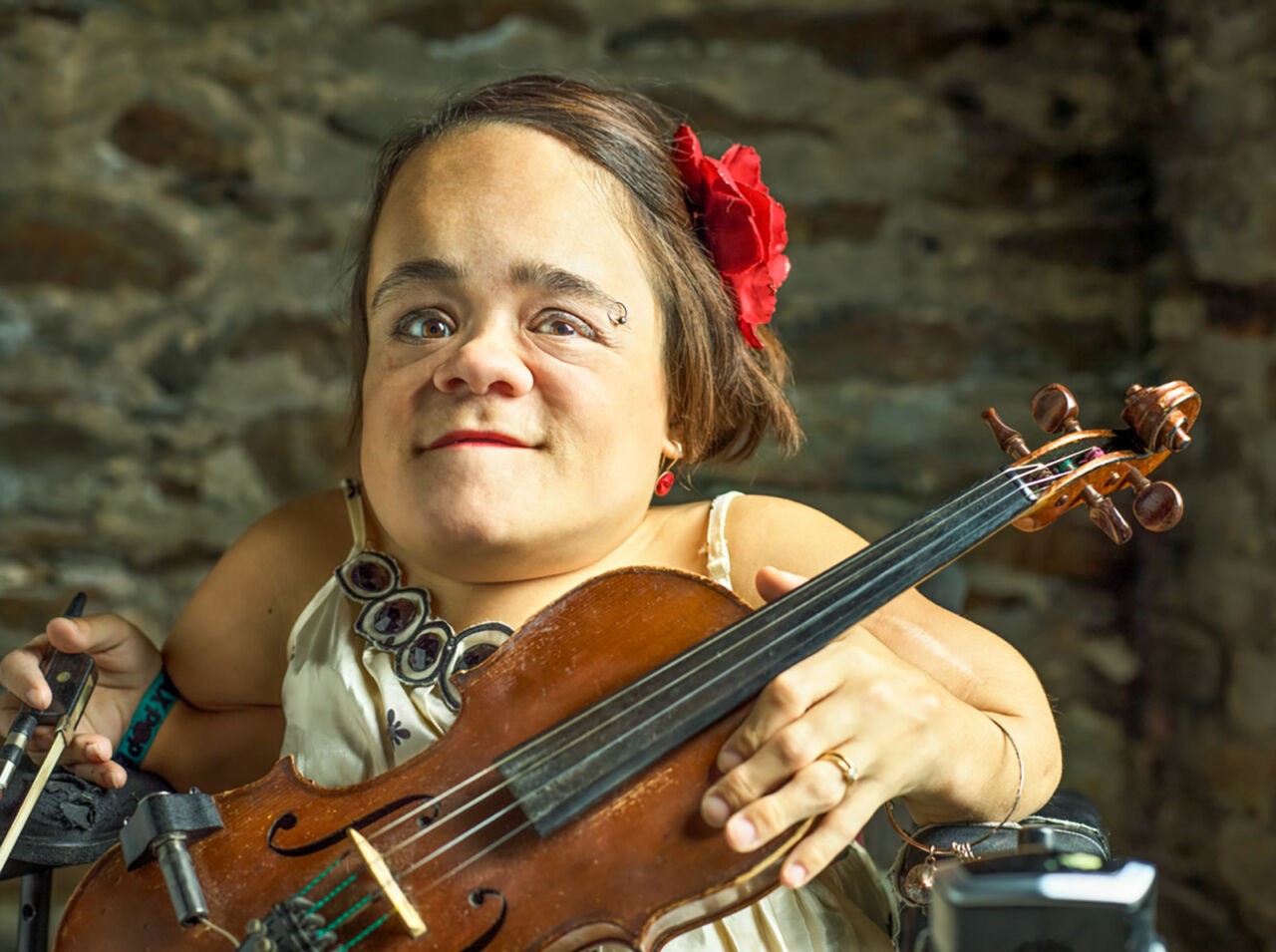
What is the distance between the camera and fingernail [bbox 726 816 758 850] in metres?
0.79

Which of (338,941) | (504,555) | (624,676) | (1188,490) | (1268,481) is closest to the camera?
(338,941)

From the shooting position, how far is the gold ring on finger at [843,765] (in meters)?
0.84

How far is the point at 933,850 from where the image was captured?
0.96 meters

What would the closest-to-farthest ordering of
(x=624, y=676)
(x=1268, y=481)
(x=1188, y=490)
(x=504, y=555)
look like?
1. (x=624, y=676)
2. (x=504, y=555)
3. (x=1268, y=481)
4. (x=1188, y=490)

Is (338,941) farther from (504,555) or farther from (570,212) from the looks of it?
(570,212)

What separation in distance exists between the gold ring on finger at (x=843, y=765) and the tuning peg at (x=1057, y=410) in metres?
0.32

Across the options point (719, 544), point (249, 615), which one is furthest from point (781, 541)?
point (249, 615)

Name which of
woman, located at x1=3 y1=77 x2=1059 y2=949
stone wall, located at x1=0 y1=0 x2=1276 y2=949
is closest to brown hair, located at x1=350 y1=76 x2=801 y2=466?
woman, located at x1=3 y1=77 x2=1059 y2=949

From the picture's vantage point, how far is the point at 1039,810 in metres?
1.04

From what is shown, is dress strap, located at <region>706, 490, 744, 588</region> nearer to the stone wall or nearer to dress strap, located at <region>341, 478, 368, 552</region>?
dress strap, located at <region>341, 478, 368, 552</region>

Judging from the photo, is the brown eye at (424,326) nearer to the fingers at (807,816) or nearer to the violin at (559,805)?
the violin at (559,805)

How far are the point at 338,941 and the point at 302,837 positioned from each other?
0.30ft

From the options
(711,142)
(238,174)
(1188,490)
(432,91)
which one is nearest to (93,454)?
(238,174)

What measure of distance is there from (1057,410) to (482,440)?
46 centimetres
